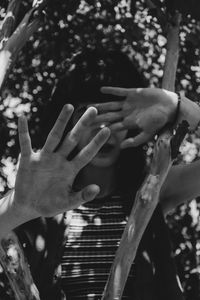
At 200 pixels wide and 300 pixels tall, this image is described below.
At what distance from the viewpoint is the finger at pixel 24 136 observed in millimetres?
1420

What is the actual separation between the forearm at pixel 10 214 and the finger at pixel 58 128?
0.58ft

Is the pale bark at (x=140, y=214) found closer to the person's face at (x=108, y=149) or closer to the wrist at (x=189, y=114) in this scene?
Result: the wrist at (x=189, y=114)

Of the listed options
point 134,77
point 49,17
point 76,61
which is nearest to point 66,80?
point 76,61

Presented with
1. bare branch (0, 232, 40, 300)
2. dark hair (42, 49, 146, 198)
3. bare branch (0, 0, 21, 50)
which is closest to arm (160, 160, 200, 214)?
dark hair (42, 49, 146, 198)

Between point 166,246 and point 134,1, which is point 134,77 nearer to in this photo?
point 166,246

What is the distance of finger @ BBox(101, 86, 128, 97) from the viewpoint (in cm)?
189

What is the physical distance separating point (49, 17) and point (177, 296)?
2.00 meters

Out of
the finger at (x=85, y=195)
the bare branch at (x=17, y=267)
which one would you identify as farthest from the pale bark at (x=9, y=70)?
the finger at (x=85, y=195)

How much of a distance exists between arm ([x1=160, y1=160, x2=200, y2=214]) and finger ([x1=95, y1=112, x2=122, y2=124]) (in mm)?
396

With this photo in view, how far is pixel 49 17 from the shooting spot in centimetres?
325

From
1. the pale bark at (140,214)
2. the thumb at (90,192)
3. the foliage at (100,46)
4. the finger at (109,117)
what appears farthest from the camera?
the foliage at (100,46)

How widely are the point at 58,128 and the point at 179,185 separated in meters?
0.84

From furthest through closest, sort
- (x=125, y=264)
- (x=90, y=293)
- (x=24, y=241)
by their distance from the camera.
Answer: (x=24, y=241) < (x=90, y=293) < (x=125, y=264)

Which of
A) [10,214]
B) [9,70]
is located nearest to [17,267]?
[10,214]
